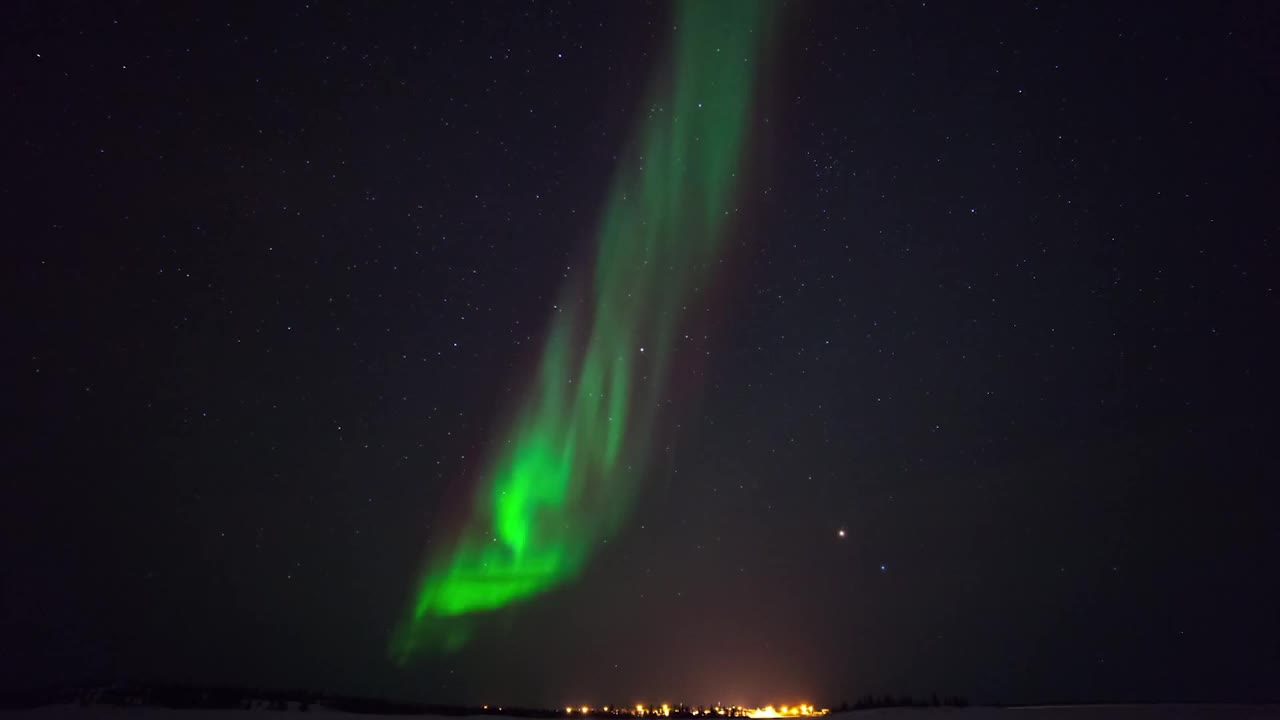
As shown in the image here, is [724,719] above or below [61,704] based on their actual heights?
below

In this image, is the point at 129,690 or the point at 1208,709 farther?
the point at 129,690

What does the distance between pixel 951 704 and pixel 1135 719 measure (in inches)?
146

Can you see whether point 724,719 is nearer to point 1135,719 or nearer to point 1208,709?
point 1135,719

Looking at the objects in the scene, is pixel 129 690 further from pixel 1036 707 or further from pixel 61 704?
pixel 1036 707

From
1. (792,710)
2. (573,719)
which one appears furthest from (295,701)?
(792,710)

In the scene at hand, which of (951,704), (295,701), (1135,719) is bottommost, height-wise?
(1135,719)

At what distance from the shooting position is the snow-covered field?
13.5 m

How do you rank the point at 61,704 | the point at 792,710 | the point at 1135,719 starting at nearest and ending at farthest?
1. the point at 1135,719
2. the point at 61,704
3. the point at 792,710

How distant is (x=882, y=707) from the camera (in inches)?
659

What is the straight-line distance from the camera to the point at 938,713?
1487 centimetres

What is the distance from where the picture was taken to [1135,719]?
44.9 feet

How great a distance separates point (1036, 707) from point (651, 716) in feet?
24.3

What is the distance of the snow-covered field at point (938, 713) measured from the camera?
13547 mm

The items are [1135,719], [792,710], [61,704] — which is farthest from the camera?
[792,710]
